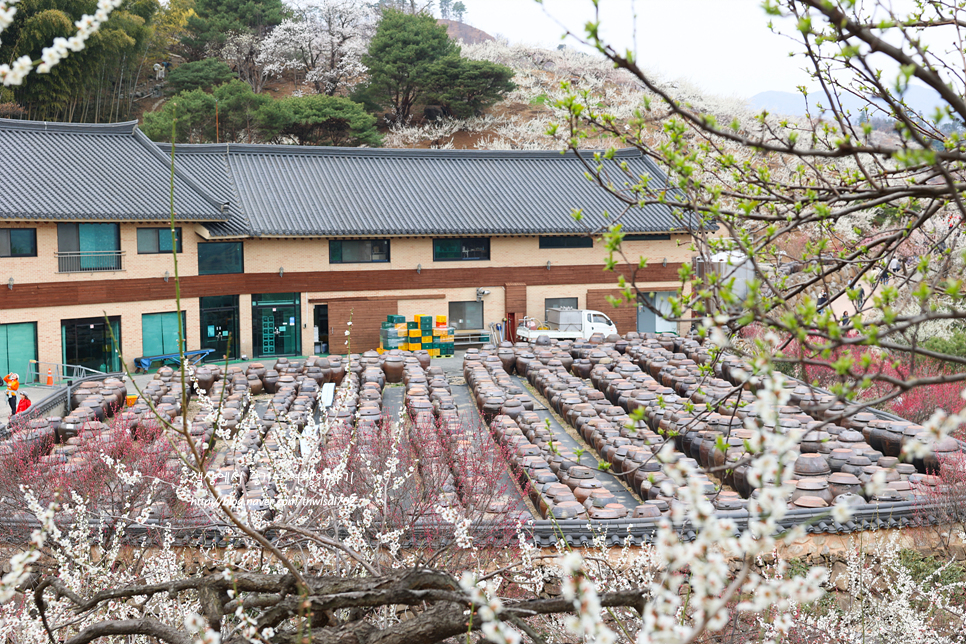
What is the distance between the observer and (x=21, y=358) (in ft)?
69.6

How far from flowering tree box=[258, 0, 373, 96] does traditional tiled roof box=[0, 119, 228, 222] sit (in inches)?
1132

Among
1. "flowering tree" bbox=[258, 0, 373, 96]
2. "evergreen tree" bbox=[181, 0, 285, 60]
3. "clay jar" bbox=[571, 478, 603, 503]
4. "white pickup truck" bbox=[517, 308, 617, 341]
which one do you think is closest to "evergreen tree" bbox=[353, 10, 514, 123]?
"flowering tree" bbox=[258, 0, 373, 96]

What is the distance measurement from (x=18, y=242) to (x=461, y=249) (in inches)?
519

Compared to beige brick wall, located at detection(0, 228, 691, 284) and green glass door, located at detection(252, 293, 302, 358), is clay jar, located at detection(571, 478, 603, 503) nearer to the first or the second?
beige brick wall, located at detection(0, 228, 691, 284)

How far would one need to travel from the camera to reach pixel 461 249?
27359 millimetres

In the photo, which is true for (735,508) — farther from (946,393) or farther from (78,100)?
(78,100)

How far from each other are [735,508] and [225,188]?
68.8 feet

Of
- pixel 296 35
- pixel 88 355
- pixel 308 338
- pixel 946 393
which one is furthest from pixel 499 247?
pixel 296 35

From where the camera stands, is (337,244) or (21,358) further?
(337,244)

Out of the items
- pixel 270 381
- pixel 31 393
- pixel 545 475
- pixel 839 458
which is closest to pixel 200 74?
pixel 31 393

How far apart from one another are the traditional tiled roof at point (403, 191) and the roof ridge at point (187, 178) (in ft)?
2.18

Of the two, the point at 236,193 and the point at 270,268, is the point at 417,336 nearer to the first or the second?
the point at 270,268

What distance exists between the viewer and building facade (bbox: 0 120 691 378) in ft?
72.1

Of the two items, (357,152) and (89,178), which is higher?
(357,152)
